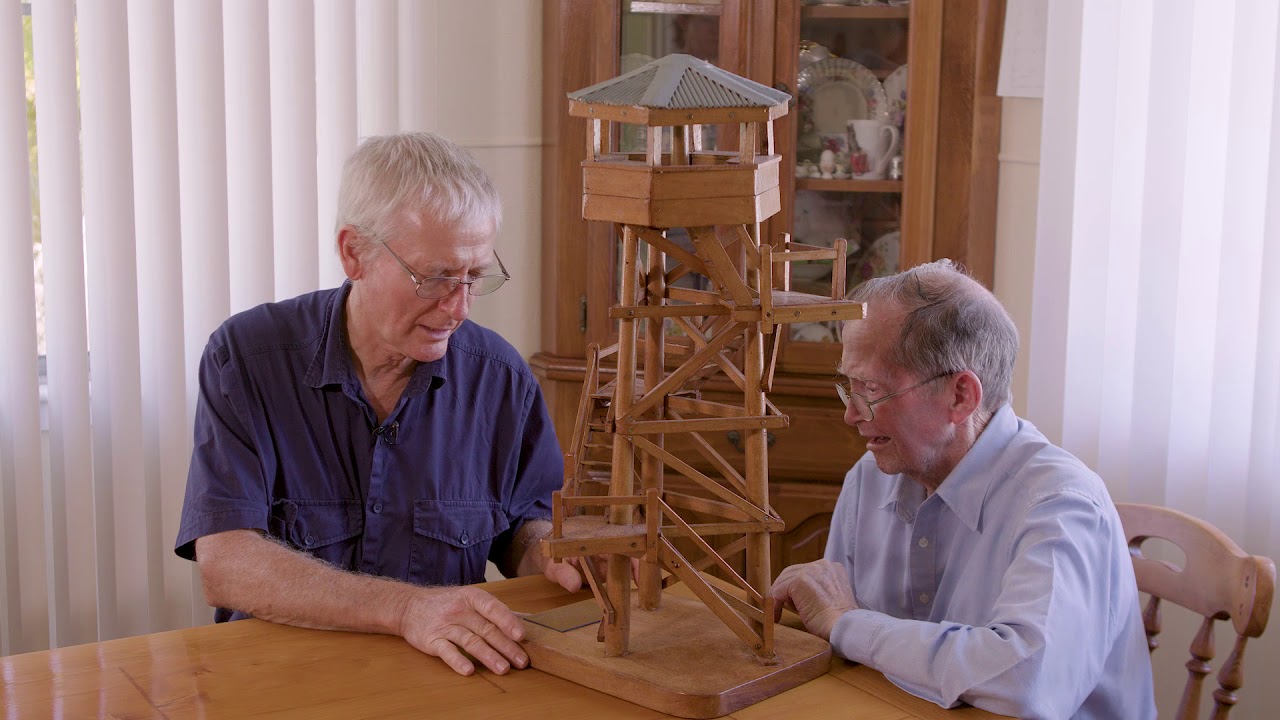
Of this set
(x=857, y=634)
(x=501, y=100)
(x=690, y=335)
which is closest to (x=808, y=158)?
(x=501, y=100)

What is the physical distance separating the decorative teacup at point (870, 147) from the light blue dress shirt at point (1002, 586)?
1.30 meters

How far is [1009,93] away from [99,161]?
213 centimetres

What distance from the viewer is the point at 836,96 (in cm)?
319

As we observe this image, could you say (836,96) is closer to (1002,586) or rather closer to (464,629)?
(1002,586)

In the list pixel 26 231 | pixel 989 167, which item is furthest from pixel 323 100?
pixel 989 167

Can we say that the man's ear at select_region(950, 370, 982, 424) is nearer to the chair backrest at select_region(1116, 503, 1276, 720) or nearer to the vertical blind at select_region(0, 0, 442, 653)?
the chair backrest at select_region(1116, 503, 1276, 720)

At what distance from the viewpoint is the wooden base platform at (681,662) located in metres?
1.52

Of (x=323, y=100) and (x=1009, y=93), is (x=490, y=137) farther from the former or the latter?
(x=1009, y=93)

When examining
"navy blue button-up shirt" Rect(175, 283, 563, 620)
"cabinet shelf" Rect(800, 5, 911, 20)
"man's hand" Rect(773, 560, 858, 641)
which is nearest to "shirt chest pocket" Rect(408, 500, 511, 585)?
"navy blue button-up shirt" Rect(175, 283, 563, 620)

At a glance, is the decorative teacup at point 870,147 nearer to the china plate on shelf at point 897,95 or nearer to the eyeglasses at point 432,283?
the china plate on shelf at point 897,95

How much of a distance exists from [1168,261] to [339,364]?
73.0 inches

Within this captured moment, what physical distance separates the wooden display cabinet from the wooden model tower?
1.43 meters

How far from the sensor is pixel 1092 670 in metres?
1.67

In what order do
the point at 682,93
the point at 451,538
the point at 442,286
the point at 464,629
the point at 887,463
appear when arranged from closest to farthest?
the point at 682,93, the point at 464,629, the point at 887,463, the point at 442,286, the point at 451,538
